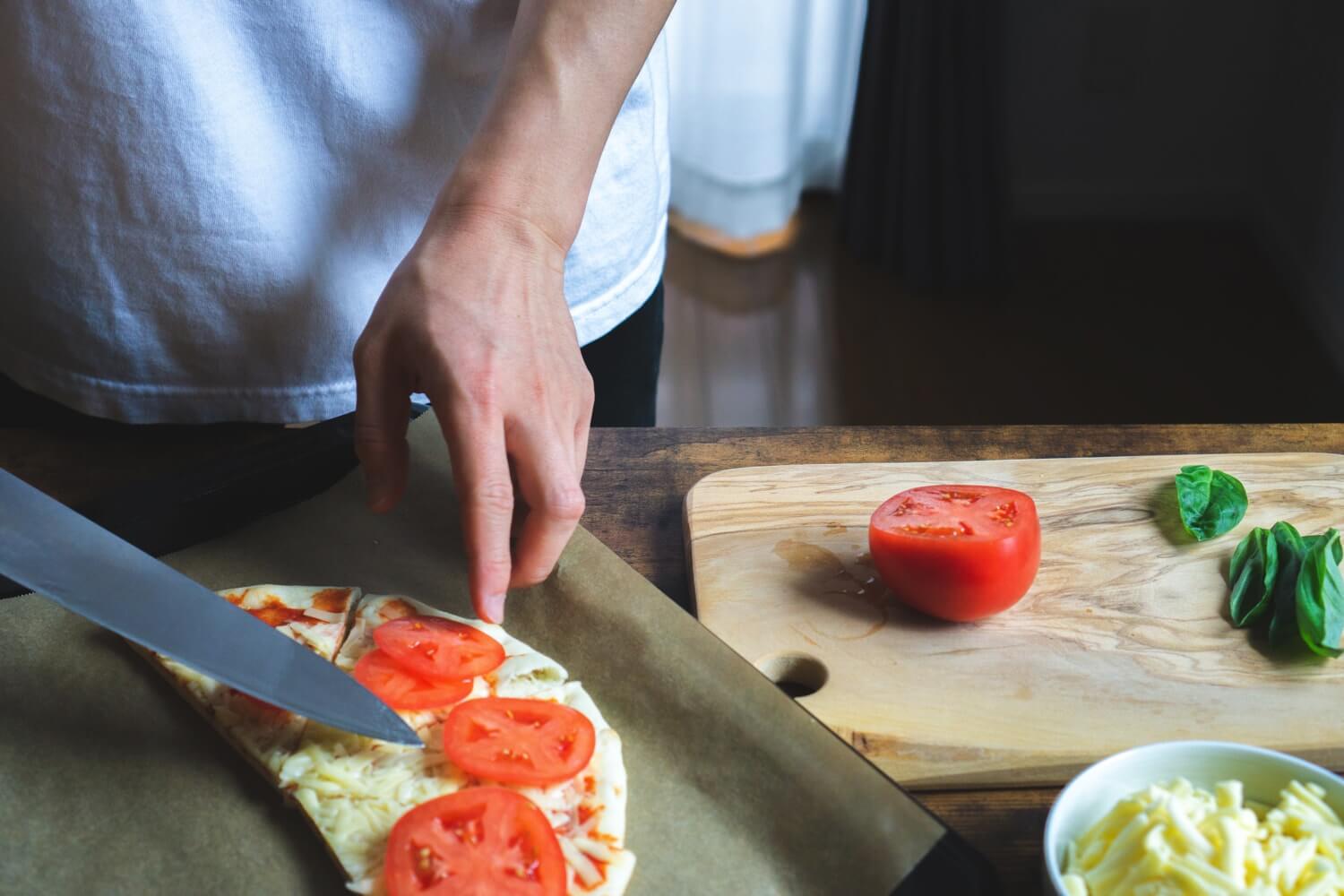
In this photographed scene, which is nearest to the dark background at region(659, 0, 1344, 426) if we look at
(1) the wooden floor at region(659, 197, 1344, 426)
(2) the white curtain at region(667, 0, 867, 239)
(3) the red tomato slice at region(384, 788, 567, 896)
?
(1) the wooden floor at region(659, 197, 1344, 426)

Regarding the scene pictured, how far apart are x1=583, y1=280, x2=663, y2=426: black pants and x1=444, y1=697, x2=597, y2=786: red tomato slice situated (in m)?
0.57

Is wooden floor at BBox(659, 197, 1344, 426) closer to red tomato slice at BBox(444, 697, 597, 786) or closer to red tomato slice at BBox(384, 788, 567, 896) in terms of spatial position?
red tomato slice at BBox(444, 697, 597, 786)

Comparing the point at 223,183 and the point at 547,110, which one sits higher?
the point at 547,110

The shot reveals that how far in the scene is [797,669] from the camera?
1277 millimetres

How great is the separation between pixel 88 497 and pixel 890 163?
321 centimetres

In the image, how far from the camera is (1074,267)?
4.27 metres

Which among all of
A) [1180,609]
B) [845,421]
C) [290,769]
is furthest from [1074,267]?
[290,769]

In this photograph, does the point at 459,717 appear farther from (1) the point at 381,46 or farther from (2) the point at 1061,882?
(1) the point at 381,46

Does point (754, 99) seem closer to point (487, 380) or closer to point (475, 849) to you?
point (487, 380)

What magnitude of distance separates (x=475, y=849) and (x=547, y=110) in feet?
2.36

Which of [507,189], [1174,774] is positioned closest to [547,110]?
[507,189]

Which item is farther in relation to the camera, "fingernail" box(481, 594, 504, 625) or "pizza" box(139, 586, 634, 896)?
"fingernail" box(481, 594, 504, 625)

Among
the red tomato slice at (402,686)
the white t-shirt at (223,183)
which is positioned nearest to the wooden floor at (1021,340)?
the white t-shirt at (223,183)

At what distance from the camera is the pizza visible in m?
1.01
